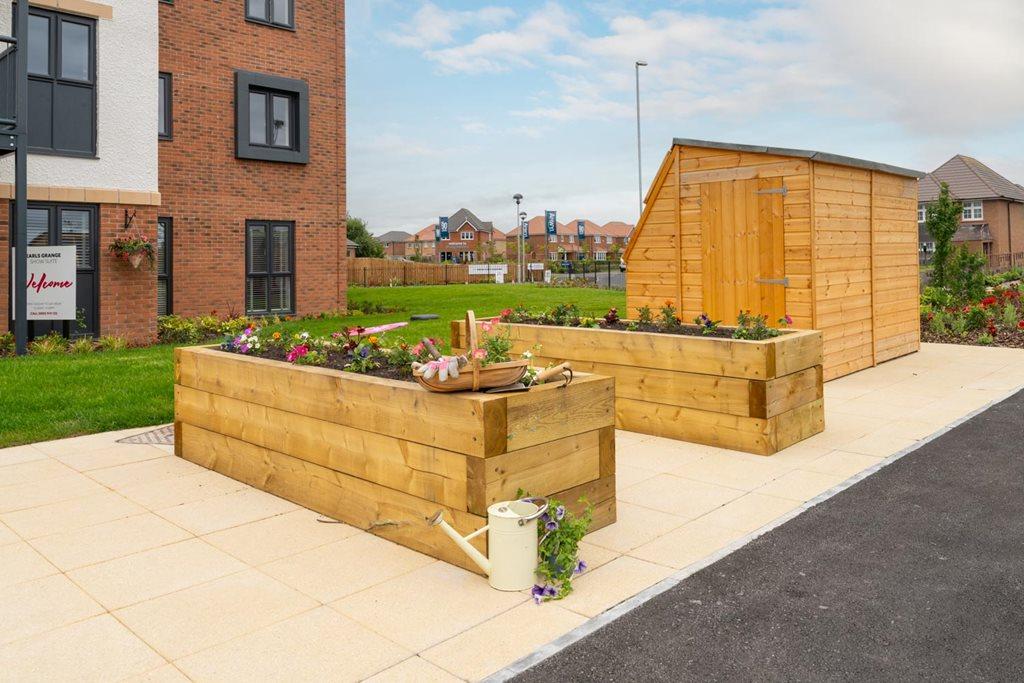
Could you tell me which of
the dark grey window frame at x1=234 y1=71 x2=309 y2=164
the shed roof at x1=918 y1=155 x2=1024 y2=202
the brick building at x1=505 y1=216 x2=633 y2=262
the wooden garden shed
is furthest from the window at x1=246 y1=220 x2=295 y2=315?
the brick building at x1=505 y1=216 x2=633 y2=262

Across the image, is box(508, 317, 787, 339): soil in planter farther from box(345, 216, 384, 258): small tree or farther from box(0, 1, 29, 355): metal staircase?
box(345, 216, 384, 258): small tree

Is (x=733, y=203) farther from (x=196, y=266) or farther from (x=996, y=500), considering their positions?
(x=196, y=266)

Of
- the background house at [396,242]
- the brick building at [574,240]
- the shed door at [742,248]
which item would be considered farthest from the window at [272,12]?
the background house at [396,242]

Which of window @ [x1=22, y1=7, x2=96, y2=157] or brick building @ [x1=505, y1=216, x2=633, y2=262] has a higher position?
brick building @ [x1=505, y1=216, x2=633, y2=262]

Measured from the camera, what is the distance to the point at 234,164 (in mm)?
17812

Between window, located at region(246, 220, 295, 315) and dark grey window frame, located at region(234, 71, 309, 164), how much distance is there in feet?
5.13

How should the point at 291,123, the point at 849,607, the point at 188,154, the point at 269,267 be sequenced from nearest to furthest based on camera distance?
the point at 849,607
the point at 188,154
the point at 269,267
the point at 291,123

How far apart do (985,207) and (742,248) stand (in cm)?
5766

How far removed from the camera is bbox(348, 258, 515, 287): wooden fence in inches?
1746

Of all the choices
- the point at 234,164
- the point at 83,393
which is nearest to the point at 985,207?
the point at 234,164

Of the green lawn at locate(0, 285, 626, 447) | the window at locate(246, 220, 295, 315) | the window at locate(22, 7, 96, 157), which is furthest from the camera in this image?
the window at locate(246, 220, 295, 315)

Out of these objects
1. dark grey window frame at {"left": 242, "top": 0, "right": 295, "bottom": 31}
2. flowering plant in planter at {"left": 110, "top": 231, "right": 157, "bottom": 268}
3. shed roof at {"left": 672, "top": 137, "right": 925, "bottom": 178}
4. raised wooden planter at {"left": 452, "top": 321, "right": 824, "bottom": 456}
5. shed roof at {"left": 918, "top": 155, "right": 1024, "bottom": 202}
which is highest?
shed roof at {"left": 918, "top": 155, "right": 1024, "bottom": 202}

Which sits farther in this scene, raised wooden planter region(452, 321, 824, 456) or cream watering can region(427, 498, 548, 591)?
raised wooden planter region(452, 321, 824, 456)

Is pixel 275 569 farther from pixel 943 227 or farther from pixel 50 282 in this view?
pixel 943 227
